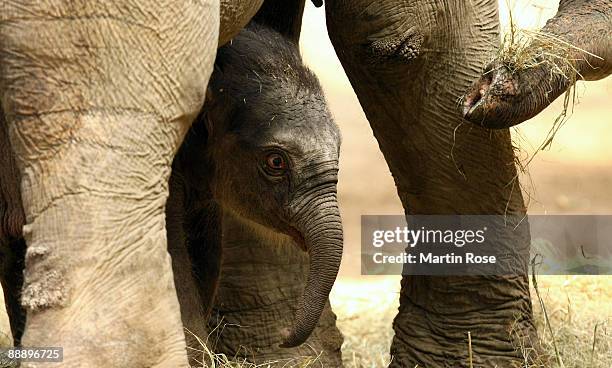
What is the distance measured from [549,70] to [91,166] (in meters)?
1.31

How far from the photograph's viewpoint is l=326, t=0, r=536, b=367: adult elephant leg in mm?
3842

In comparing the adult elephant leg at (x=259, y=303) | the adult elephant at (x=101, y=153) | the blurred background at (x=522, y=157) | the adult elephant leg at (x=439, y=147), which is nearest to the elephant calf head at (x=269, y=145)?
the adult elephant leg at (x=439, y=147)

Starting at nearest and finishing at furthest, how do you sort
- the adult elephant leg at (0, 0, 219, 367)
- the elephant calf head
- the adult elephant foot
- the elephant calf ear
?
the adult elephant leg at (0, 0, 219, 367), the adult elephant foot, the elephant calf head, the elephant calf ear

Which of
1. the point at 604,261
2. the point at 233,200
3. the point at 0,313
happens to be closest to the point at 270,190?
the point at 233,200

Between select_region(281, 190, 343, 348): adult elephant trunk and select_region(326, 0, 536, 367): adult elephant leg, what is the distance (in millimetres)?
396

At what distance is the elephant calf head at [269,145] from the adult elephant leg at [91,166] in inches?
43.1

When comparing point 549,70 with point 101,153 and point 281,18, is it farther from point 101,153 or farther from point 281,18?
point 101,153

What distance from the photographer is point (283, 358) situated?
4.36 m

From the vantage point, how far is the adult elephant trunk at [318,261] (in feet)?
12.0

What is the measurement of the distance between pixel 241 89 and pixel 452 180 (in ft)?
2.12

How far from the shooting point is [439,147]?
13.1ft

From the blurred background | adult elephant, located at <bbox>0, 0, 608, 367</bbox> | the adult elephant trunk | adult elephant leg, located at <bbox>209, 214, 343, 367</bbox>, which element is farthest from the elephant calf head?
the blurred background

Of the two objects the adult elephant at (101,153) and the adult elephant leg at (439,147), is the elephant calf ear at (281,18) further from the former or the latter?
the adult elephant at (101,153)

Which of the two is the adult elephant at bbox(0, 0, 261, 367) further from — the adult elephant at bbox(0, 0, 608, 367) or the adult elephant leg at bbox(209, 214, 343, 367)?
the adult elephant leg at bbox(209, 214, 343, 367)
